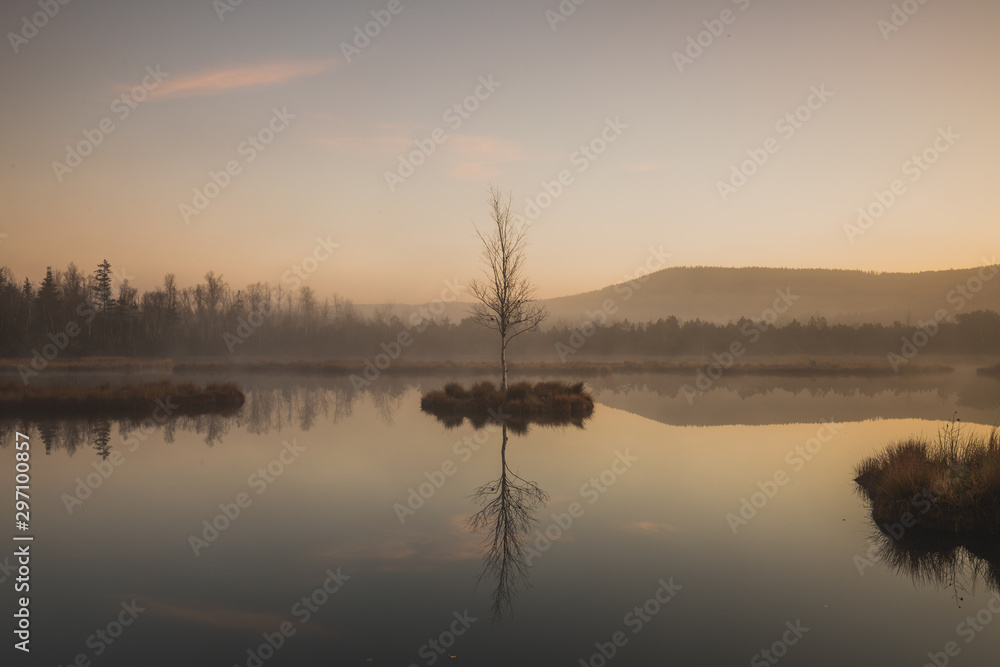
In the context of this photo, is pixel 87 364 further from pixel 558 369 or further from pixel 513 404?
pixel 513 404

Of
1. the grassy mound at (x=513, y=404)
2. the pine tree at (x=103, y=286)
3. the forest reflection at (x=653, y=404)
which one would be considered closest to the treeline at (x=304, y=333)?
the pine tree at (x=103, y=286)

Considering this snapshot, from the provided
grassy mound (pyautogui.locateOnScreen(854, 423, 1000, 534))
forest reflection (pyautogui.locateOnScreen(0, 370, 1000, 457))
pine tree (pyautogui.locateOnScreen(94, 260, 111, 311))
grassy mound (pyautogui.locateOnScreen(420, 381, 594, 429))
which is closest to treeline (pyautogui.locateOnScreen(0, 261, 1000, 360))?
pine tree (pyautogui.locateOnScreen(94, 260, 111, 311))

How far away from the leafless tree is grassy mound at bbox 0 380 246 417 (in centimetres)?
1495

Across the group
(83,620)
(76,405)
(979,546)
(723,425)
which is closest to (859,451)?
(723,425)

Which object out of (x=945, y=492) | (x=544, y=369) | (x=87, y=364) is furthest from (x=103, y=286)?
(x=945, y=492)

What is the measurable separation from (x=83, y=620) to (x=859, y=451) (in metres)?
15.4

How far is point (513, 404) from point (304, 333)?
220 feet

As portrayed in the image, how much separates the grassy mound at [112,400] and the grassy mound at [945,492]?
20.4 meters

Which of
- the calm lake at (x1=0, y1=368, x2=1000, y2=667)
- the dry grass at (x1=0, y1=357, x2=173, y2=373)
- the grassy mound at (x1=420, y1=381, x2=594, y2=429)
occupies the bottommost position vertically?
the calm lake at (x1=0, y1=368, x2=1000, y2=667)

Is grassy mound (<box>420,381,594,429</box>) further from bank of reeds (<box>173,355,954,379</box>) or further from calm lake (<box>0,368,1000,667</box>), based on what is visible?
bank of reeds (<box>173,355,954,379</box>)

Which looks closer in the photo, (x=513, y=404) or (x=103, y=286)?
(x=513, y=404)

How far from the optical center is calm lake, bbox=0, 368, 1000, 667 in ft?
17.6

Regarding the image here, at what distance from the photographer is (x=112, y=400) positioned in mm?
21828

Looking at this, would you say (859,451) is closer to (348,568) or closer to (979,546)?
(979,546)
